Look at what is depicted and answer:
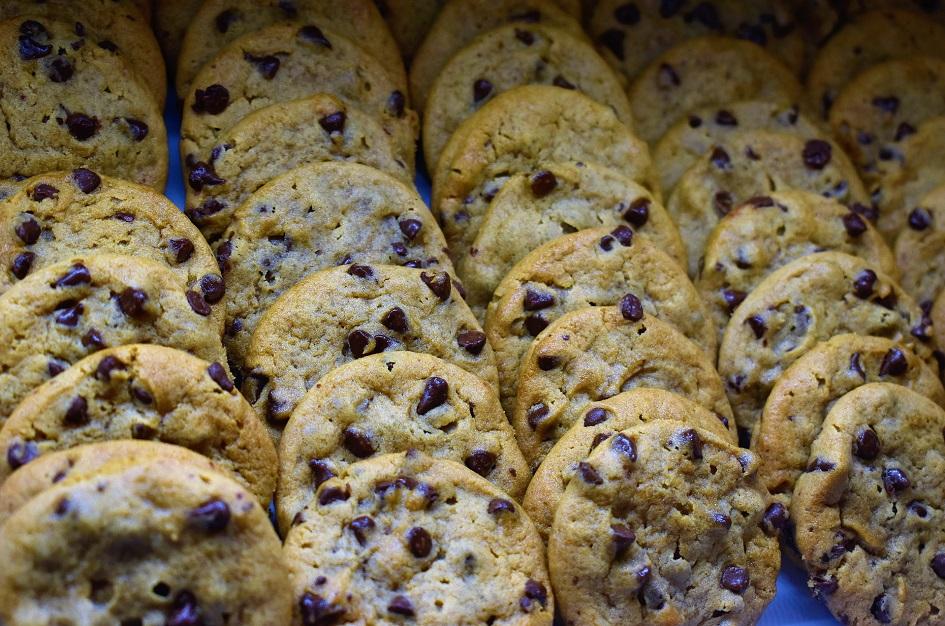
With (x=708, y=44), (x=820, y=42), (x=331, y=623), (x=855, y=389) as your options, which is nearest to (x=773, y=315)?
(x=855, y=389)

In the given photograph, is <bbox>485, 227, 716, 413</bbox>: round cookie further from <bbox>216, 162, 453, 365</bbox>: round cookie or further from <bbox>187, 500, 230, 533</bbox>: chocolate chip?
<bbox>187, 500, 230, 533</bbox>: chocolate chip

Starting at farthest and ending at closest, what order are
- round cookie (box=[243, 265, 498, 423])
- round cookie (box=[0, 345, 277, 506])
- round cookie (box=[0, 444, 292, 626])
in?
round cookie (box=[243, 265, 498, 423])
round cookie (box=[0, 345, 277, 506])
round cookie (box=[0, 444, 292, 626])

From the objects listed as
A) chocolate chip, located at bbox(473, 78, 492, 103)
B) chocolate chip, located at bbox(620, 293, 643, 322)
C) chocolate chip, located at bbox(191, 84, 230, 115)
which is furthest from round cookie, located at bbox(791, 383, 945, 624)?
chocolate chip, located at bbox(191, 84, 230, 115)

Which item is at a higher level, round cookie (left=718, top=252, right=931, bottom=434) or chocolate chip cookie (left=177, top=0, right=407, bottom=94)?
chocolate chip cookie (left=177, top=0, right=407, bottom=94)

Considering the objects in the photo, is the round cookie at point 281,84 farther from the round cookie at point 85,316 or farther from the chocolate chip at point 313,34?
the round cookie at point 85,316

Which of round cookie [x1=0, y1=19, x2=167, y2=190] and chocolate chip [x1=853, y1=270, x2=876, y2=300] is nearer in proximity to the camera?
round cookie [x1=0, y1=19, x2=167, y2=190]

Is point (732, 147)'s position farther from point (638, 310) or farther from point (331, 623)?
point (331, 623)

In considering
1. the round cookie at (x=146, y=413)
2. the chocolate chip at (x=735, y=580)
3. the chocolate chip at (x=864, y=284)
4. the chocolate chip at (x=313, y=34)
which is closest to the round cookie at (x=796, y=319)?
the chocolate chip at (x=864, y=284)
